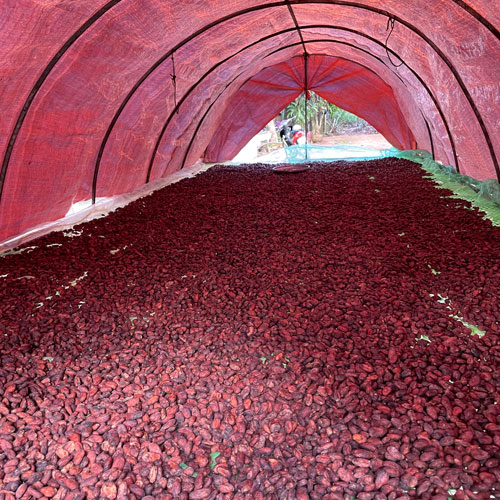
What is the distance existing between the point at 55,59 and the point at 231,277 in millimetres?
2577

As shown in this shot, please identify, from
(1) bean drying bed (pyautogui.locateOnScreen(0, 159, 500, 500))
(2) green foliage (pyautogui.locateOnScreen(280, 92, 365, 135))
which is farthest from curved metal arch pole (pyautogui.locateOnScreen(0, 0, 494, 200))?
(2) green foliage (pyautogui.locateOnScreen(280, 92, 365, 135))

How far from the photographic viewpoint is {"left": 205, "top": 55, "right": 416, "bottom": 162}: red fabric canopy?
10016 millimetres

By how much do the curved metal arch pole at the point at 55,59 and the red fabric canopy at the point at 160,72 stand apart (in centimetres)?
1

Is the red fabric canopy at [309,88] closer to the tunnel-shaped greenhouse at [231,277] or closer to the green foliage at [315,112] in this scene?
the tunnel-shaped greenhouse at [231,277]

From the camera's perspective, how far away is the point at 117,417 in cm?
230

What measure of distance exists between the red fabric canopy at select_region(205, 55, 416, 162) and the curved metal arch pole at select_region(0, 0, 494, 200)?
6.12m

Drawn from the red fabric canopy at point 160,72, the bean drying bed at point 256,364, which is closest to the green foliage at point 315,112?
the red fabric canopy at point 160,72

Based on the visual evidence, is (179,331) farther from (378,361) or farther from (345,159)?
(345,159)

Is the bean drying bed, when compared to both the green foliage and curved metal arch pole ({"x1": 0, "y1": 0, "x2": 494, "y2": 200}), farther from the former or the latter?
the green foliage

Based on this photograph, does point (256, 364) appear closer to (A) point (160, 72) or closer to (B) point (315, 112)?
(A) point (160, 72)

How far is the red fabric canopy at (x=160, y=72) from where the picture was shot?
13.0 ft

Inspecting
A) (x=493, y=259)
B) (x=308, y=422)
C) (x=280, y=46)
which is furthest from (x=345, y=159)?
(x=308, y=422)

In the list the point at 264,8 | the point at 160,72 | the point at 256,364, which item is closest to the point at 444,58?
the point at 264,8

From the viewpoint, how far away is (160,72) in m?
6.29
